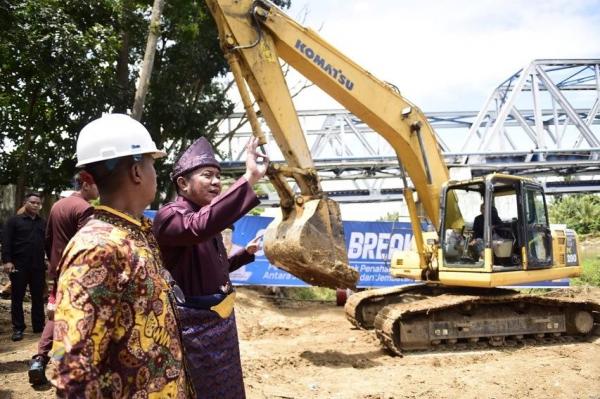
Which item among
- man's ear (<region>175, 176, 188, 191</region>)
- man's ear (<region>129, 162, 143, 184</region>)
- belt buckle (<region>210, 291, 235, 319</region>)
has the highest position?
man's ear (<region>175, 176, 188, 191</region>)

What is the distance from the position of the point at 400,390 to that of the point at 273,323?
3991 mm

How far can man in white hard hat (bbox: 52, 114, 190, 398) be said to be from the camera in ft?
4.65

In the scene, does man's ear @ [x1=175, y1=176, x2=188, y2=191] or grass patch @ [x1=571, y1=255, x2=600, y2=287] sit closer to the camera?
man's ear @ [x1=175, y1=176, x2=188, y2=191]

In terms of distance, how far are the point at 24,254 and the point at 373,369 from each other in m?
4.24

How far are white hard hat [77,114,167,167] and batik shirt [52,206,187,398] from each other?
17 centimetres

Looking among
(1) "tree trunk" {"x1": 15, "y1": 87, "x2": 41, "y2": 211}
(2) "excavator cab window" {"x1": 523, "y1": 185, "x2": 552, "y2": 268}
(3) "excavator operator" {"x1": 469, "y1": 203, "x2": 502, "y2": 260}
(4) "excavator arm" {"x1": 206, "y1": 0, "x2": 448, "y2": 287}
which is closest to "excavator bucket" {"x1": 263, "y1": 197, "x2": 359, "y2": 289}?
(4) "excavator arm" {"x1": 206, "y1": 0, "x2": 448, "y2": 287}

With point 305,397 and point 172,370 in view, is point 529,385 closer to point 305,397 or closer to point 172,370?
point 305,397

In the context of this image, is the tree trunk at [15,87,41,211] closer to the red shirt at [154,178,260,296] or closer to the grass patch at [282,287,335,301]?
the grass patch at [282,287,335,301]

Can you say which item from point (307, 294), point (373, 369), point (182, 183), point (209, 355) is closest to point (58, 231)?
point (182, 183)

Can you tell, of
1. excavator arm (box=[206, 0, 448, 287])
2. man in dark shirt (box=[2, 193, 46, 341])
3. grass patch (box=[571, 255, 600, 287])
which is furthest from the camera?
grass patch (box=[571, 255, 600, 287])

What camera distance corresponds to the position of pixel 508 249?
6.95 m

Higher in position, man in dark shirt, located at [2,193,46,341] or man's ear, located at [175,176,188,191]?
man's ear, located at [175,176,188,191]

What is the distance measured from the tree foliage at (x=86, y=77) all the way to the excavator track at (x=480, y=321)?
6.84m

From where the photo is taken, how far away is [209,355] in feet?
8.00
